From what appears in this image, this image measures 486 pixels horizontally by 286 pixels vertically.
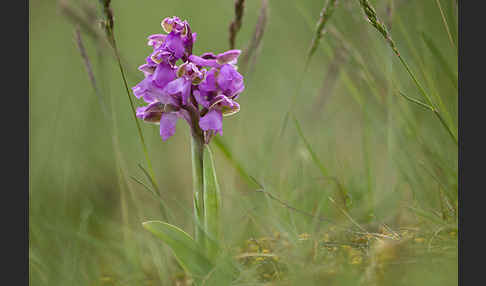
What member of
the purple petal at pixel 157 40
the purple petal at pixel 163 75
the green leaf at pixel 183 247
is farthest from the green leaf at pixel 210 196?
the purple petal at pixel 157 40

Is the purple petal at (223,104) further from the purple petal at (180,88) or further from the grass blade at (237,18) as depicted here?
the grass blade at (237,18)

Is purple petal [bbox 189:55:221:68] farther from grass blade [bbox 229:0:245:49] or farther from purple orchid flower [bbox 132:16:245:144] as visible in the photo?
grass blade [bbox 229:0:245:49]

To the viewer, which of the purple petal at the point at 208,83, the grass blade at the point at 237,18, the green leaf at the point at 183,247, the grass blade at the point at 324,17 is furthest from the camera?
the grass blade at the point at 237,18

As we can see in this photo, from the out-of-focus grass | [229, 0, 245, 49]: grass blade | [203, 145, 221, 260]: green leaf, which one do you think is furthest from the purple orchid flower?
[229, 0, 245, 49]: grass blade

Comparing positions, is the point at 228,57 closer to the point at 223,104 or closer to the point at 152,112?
the point at 223,104

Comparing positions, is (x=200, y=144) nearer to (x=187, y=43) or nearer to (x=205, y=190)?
(x=205, y=190)

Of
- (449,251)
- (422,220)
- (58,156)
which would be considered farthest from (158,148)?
(449,251)
